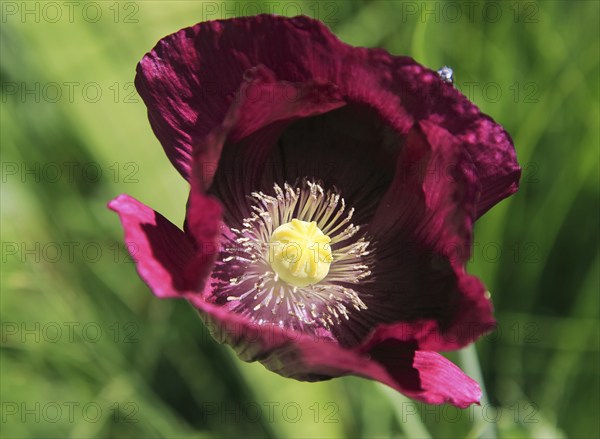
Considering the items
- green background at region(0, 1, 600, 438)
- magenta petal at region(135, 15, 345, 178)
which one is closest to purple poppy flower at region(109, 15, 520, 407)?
magenta petal at region(135, 15, 345, 178)

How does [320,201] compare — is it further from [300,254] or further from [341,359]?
[341,359]

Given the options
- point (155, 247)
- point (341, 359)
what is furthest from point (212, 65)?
point (341, 359)

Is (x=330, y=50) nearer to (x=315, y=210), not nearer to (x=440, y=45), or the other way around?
(x=315, y=210)

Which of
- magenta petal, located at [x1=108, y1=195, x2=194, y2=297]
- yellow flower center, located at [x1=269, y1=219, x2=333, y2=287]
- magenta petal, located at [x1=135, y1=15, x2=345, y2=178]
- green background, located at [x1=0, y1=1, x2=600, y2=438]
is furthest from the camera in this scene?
green background, located at [x1=0, y1=1, x2=600, y2=438]

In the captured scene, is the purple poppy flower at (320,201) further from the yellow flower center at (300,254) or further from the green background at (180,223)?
the green background at (180,223)

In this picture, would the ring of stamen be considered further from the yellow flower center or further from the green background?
the green background

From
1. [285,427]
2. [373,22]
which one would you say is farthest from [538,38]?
[285,427]

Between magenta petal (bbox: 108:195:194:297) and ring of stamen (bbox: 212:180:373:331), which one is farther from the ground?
magenta petal (bbox: 108:195:194:297)
